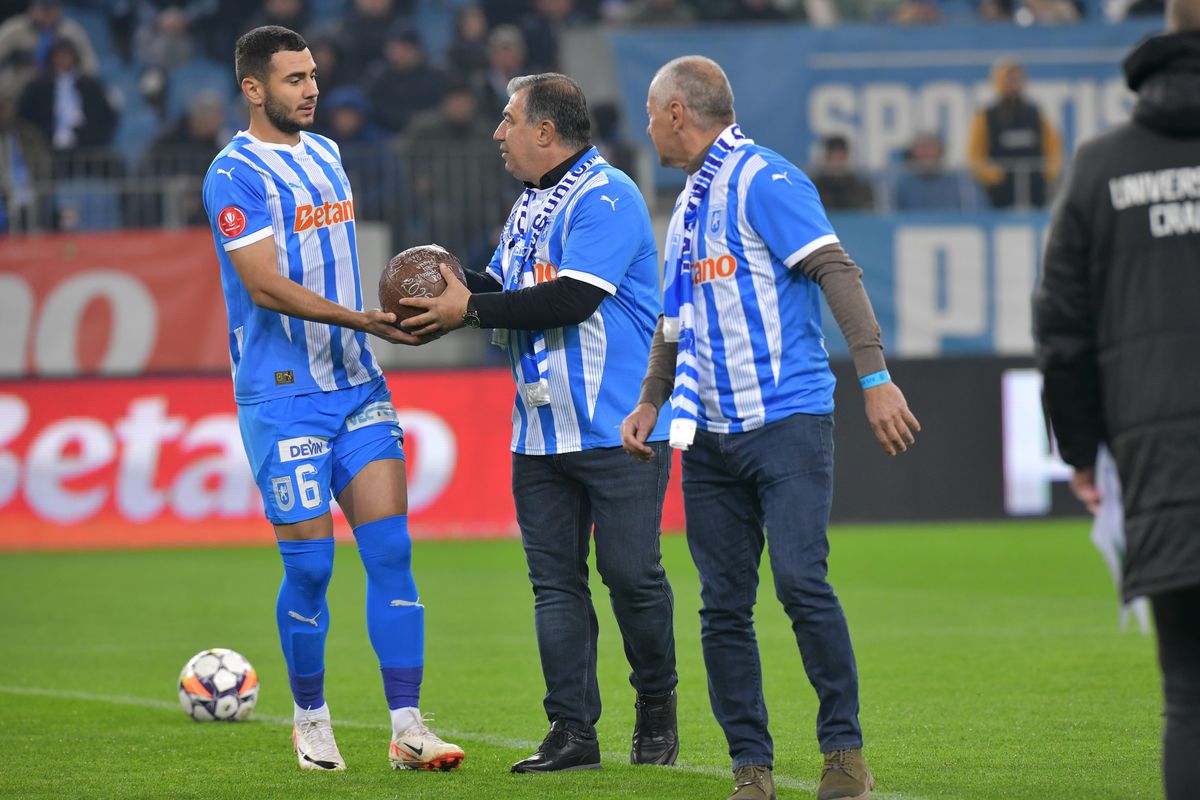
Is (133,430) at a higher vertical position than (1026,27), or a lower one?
lower

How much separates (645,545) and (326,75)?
1341cm

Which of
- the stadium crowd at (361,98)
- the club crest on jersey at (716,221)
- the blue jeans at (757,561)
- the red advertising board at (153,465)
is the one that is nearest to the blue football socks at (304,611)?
the blue jeans at (757,561)

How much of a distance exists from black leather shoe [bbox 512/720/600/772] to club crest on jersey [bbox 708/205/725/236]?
1.86 metres

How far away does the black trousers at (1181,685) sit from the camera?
3.87 metres

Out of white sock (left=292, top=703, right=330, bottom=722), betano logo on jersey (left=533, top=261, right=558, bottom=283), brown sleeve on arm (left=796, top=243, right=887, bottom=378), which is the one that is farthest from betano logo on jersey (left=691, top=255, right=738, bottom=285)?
white sock (left=292, top=703, right=330, bottom=722)

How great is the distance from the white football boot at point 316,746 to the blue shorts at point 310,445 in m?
0.74

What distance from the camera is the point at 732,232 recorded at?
17.5 feet

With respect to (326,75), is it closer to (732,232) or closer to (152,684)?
(152,684)

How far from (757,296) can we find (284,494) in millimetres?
1919

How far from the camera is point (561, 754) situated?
6.00 metres

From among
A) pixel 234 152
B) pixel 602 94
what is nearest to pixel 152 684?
pixel 234 152

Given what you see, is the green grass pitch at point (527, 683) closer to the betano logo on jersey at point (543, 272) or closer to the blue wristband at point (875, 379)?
the blue wristband at point (875, 379)

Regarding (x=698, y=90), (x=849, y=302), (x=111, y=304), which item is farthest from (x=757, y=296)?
(x=111, y=304)

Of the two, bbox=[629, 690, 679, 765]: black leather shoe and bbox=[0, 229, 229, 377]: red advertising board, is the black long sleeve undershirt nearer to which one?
bbox=[629, 690, 679, 765]: black leather shoe
